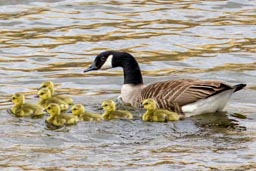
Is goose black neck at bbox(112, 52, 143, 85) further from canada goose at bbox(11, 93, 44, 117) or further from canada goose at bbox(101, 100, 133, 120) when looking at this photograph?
canada goose at bbox(11, 93, 44, 117)

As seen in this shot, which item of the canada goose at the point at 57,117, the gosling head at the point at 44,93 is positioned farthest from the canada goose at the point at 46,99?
the canada goose at the point at 57,117

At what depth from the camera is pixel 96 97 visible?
13391mm

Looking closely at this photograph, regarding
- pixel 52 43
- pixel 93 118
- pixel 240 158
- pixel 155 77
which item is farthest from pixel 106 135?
pixel 52 43

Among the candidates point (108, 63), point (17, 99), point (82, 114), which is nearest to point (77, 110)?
point (82, 114)

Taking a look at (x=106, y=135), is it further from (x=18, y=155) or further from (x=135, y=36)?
(x=135, y=36)

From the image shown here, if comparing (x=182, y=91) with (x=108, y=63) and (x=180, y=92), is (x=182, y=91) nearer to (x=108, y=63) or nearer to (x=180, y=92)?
(x=180, y=92)

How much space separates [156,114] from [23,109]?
5.36 ft

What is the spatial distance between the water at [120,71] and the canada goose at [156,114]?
4.5 inches

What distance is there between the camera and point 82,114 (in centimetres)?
1169

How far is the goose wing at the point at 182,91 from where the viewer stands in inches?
472

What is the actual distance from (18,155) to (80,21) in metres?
8.30

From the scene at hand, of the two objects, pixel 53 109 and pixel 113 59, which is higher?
pixel 113 59

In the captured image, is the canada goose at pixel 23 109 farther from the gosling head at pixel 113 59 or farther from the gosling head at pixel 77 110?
the gosling head at pixel 113 59

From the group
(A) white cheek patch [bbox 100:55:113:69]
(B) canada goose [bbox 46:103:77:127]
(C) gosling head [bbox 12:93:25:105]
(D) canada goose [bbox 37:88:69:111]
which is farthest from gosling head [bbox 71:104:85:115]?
(A) white cheek patch [bbox 100:55:113:69]
